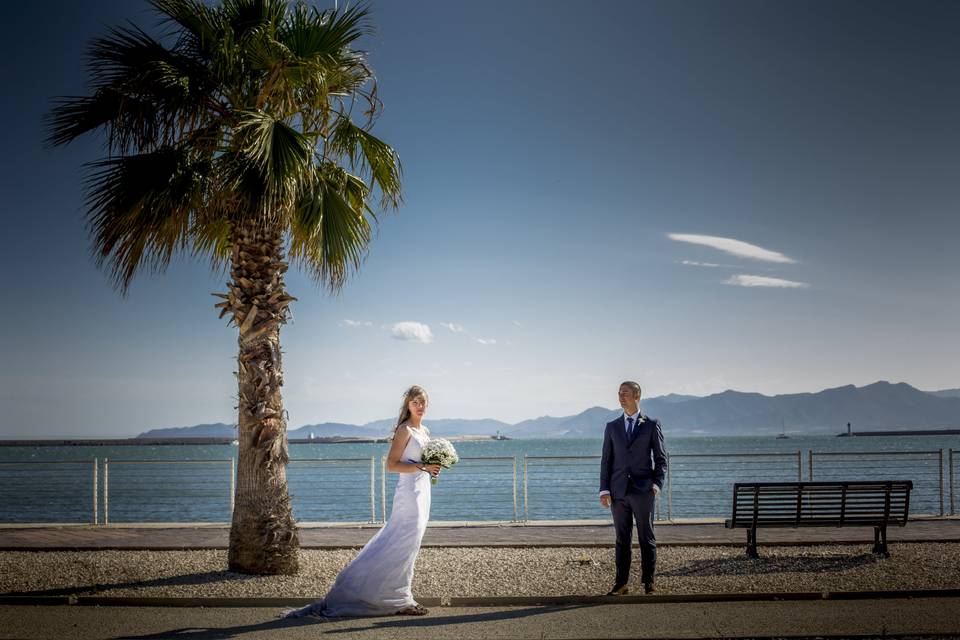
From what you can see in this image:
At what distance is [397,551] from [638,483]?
7.84 ft

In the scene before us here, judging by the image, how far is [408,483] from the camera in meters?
7.77

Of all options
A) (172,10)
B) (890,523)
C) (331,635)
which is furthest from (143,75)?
(890,523)

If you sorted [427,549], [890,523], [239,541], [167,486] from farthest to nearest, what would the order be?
[167,486] < [427,549] < [890,523] < [239,541]

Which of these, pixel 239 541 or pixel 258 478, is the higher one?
pixel 258 478

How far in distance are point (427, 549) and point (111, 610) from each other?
167 inches

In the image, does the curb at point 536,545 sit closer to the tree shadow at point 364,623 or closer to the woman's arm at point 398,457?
the tree shadow at point 364,623

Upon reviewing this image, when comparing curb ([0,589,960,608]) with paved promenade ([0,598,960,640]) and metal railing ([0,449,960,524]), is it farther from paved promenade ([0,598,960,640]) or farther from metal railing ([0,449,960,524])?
metal railing ([0,449,960,524])

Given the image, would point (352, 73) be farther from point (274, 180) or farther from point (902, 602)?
point (902, 602)

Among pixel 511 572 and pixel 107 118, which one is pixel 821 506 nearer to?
pixel 511 572

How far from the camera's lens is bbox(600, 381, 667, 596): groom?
8062 mm

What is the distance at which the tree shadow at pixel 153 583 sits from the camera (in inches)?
335

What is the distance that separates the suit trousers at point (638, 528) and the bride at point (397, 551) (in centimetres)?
188

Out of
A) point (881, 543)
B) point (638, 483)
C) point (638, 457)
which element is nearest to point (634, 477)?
point (638, 483)

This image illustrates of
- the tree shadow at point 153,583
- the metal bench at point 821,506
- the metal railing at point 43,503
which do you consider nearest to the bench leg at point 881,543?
the metal bench at point 821,506
